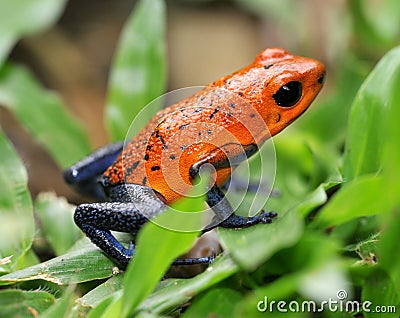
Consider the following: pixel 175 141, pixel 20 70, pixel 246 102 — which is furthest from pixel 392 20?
pixel 20 70

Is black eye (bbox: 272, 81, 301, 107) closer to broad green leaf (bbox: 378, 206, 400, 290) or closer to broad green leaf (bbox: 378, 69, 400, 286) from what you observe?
broad green leaf (bbox: 378, 69, 400, 286)

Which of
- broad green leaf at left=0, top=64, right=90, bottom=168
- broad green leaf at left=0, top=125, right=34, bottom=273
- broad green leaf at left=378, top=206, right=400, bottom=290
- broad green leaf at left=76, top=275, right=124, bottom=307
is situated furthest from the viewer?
broad green leaf at left=0, top=64, right=90, bottom=168

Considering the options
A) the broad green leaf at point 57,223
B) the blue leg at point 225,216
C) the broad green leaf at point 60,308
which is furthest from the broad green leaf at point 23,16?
the broad green leaf at point 60,308

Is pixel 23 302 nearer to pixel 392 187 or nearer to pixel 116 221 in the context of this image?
pixel 116 221

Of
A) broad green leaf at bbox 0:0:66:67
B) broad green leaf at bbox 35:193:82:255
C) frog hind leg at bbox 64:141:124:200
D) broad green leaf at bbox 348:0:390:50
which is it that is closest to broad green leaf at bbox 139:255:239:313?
broad green leaf at bbox 35:193:82:255

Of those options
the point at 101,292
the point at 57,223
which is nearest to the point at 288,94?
the point at 101,292

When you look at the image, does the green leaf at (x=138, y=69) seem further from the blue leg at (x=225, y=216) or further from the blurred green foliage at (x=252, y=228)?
→ the blue leg at (x=225, y=216)

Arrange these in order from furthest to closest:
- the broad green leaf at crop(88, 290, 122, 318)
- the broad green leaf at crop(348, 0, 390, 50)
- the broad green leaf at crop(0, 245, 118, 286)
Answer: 1. the broad green leaf at crop(348, 0, 390, 50)
2. the broad green leaf at crop(0, 245, 118, 286)
3. the broad green leaf at crop(88, 290, 122, 318)
